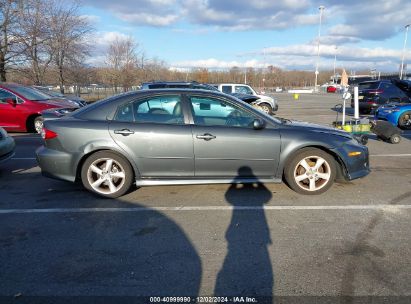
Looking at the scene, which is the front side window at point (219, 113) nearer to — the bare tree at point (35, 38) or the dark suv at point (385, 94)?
the dark suv at point (385, 94)

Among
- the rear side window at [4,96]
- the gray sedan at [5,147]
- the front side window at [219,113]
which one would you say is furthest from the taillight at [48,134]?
the rear side window at [4,96]

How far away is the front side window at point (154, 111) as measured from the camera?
474 cm

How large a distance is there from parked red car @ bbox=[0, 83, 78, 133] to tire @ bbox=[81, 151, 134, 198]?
23.2ft

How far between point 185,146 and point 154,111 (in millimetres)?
706

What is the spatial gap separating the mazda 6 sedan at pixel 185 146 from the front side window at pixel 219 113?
0.01 metres

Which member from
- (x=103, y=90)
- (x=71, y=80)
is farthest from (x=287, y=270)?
(x=103, y=90)

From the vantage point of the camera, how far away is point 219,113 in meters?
4.80

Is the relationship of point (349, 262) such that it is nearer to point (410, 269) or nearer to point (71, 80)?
point (410, 269)

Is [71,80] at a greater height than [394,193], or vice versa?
[71,80]

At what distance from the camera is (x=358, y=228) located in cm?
376

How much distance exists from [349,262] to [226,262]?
1150 millimetres

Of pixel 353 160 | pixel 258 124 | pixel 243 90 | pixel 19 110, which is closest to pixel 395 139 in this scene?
pixel 353 160

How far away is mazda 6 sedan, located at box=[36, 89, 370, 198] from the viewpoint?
4.65 m

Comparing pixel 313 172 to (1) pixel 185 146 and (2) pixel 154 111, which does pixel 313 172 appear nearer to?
(1) pixel 185 146
